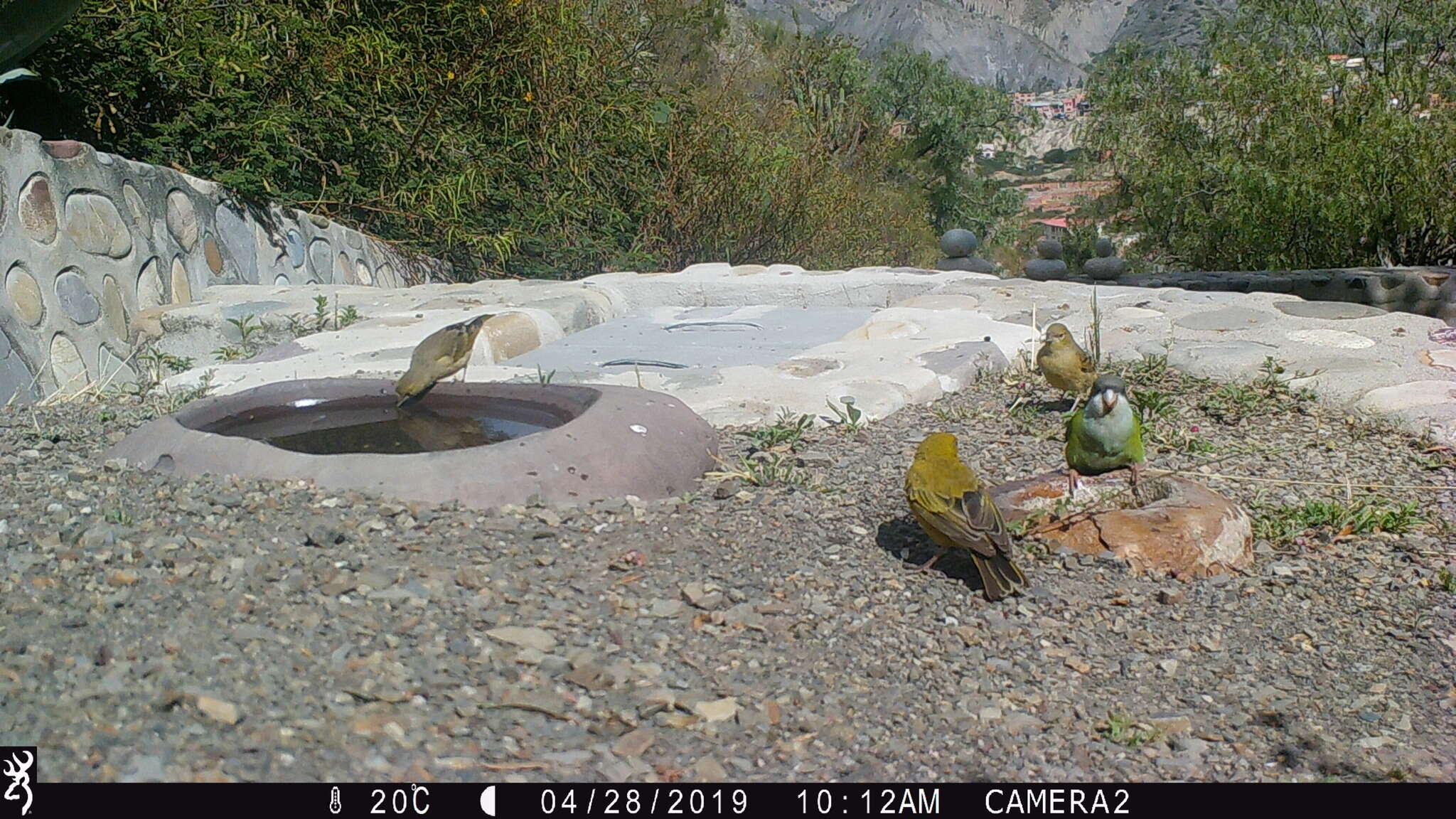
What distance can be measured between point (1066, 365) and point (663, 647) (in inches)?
90.4

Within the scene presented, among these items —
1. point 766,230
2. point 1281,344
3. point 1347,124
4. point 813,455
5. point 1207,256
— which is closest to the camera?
point 813,455

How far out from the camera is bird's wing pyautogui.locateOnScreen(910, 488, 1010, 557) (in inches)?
108

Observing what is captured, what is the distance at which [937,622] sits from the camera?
271 cm

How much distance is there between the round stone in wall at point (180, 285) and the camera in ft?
20.3

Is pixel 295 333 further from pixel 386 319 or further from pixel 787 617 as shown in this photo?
pixel 787 617

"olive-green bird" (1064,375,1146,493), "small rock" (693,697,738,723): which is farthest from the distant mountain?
"small rock" (693,697,738,723)

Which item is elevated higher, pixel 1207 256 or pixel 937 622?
pixel 937 622

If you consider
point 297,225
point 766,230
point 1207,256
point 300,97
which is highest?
point 300,97

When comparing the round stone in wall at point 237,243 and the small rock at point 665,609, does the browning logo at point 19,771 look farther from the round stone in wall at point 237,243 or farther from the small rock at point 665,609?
the round stone in wall at point 237,243

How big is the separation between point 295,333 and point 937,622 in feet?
13.1

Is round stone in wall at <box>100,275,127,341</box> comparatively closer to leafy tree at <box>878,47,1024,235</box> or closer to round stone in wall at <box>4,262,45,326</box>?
round stone in wall at <box>4,262,45,326</box>

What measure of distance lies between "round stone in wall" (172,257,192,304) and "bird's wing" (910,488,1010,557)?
15.5ft

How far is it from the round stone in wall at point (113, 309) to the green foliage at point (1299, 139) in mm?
8435

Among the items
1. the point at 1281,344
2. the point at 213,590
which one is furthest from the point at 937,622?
the point at 1281,344
